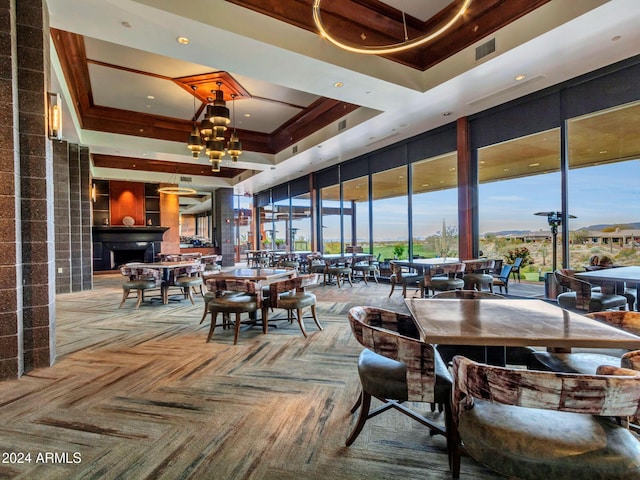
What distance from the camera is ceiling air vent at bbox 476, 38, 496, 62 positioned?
13.8 ft

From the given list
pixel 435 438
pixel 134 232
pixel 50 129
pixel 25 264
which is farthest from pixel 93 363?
pixel 134 232

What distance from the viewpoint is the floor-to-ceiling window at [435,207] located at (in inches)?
292

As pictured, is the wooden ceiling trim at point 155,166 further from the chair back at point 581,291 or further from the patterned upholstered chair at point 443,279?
the chair back at point 581,291

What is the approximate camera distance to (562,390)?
1.16 meters

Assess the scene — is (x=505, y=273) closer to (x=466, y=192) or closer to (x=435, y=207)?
(x=466, y=192)

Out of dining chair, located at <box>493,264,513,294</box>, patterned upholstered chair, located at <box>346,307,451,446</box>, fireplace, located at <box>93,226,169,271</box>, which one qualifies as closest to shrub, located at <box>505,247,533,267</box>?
dining chair, located at <box>493,264,513,294</box>

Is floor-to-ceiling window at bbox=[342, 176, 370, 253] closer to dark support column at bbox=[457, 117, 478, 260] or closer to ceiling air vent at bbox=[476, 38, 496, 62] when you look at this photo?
dark support column at bbox=[457, 117, 478, 260]

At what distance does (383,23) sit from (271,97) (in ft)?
9.77

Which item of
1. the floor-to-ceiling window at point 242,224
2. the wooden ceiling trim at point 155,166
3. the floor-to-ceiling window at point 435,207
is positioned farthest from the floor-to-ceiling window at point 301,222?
the floor-to-ceiling window at point 435,207

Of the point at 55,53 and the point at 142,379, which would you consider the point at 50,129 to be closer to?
the point at 55,53

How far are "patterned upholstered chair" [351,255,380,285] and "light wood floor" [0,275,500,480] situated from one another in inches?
171

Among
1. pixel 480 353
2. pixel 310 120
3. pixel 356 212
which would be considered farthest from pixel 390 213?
pixel 480 353

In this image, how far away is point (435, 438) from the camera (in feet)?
6.96

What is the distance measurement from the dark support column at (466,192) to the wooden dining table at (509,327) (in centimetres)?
437
